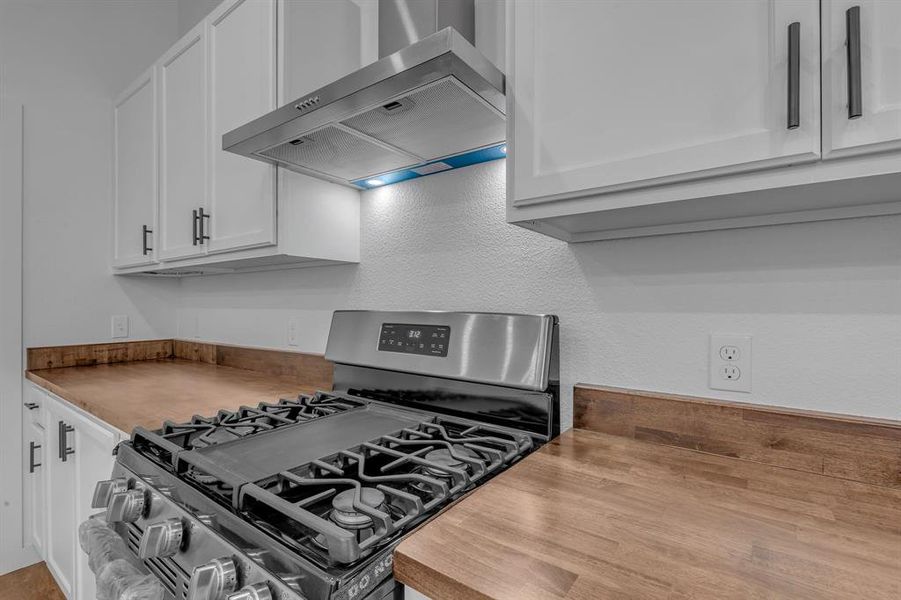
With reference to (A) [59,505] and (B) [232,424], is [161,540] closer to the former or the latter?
(B) [232,424]

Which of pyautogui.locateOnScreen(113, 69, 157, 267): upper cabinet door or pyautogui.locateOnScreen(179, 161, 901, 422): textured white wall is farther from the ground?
pyautogui.locateOnScreen(113, 69, 157, 267): upper cabinet door

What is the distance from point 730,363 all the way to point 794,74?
0.55 m

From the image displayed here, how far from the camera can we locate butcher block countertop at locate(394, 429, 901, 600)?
1.60ft

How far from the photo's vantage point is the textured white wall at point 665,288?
2.63 ft

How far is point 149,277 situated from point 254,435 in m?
2.01

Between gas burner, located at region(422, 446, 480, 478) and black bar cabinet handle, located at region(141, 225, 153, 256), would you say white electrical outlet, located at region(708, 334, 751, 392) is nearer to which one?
gas burner, located at region(422, 446, 480, 478)

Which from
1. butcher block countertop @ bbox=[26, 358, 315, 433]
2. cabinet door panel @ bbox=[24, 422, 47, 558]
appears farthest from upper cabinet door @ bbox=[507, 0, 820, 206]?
cabinet door panel @ bbox=[24, 422, 47, 558]

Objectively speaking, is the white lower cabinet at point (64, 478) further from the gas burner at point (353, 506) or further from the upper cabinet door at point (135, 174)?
the gas burner at point (353, 506)

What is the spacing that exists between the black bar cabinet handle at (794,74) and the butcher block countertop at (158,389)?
1.44 metres

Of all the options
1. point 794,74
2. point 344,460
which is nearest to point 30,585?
point 344,460

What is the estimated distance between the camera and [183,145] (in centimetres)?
179

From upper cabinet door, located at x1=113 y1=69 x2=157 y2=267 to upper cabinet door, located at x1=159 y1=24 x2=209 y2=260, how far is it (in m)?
0.12

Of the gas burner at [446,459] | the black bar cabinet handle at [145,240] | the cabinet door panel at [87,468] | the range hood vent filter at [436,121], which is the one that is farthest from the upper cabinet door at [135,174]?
the gas burner at [446,459]

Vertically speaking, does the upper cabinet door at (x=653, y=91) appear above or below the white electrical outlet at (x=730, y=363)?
above
